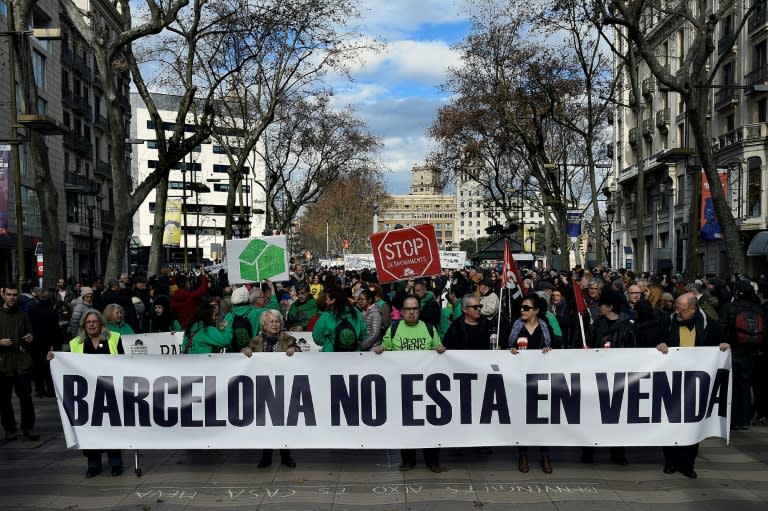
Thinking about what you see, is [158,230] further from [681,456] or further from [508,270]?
[681,456]

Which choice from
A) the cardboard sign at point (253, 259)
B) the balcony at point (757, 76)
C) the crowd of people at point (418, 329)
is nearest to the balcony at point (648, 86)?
the balcony at point (757, 76)

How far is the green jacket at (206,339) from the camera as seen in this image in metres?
8.05

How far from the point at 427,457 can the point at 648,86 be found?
5010cm

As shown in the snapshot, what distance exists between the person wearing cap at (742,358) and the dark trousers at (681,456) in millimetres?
2349

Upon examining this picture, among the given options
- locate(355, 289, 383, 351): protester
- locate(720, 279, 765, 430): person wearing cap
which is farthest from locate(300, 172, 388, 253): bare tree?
locate(355, 289, 383, 351): protester

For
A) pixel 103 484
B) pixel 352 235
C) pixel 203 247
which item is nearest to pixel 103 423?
pixel 103 484

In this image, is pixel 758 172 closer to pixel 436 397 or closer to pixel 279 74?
pixel 279 74

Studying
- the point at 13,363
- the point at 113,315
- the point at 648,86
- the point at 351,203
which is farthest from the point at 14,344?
the point at 351,203

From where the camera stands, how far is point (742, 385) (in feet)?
31.9

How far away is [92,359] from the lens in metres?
7.61

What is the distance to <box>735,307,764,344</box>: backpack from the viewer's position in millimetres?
9648

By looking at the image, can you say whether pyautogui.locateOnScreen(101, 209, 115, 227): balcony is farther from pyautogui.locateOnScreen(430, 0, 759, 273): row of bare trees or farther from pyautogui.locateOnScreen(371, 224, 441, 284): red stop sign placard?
pyautogui.locateOnScreen(371, 224, 441, 284): red stop sign placard

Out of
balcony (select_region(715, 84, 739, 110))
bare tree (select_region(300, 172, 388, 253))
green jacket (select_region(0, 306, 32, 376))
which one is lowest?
green jacket (select_region(0, 306, 32, 376))

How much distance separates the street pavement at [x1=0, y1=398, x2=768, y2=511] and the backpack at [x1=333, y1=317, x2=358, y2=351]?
1.12 metres
